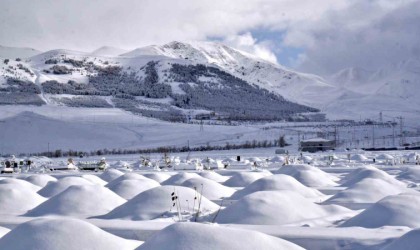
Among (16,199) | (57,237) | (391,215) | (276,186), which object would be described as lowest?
(16,199)

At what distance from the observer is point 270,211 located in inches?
679

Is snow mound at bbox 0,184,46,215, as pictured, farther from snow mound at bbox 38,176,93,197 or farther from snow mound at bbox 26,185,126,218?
snow mound at bbox 38,176,93,197

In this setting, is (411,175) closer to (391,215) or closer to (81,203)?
(391,215)

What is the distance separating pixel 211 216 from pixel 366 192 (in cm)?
876

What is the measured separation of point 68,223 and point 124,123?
137m

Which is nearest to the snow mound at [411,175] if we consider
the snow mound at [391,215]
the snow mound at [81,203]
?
the snow mound at [391,215]

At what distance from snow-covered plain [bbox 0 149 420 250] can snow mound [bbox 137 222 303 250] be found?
0.02m

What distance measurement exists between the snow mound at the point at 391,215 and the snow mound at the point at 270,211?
5.19ft

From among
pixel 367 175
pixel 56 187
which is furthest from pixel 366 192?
pixel 56 187

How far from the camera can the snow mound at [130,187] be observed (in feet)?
82.5

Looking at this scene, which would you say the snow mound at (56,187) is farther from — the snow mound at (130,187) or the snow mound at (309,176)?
the snow mound at (309,176)

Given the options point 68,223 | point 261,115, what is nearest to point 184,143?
point 261,115

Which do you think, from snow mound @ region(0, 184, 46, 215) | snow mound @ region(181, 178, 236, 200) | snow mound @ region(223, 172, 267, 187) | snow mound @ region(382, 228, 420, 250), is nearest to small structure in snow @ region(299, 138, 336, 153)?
snow mound @ region(223, 172, 267, 187)

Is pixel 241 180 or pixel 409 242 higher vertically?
pixel 409 242
